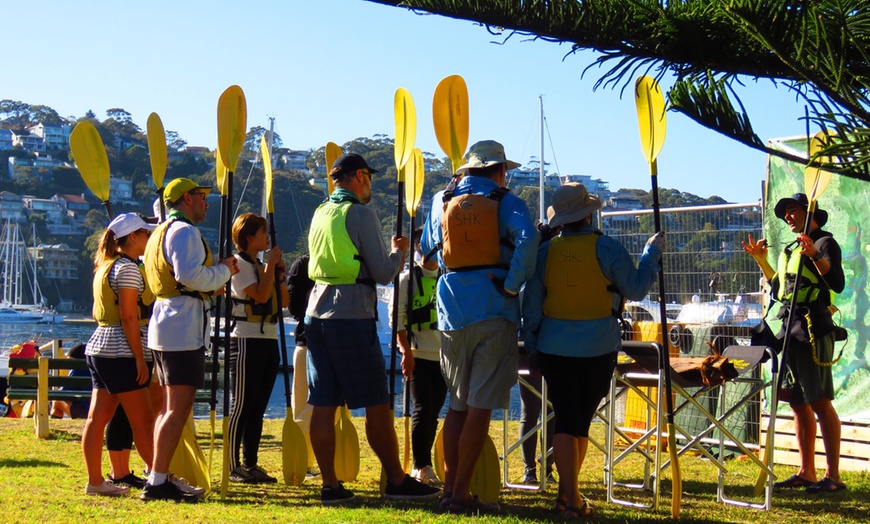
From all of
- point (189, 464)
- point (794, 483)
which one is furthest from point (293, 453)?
point (794, 483)

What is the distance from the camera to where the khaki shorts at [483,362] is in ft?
16.7

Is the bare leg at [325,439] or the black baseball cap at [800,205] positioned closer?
the bare leg at [325,439]

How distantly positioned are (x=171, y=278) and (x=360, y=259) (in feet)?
3.26

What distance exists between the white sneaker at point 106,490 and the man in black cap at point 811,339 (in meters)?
3.89

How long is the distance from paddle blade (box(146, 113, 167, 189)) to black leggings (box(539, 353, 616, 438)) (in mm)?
2967

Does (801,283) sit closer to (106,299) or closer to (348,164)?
(348,164)

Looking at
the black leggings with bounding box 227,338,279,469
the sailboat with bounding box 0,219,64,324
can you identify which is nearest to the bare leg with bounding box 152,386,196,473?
the black leggings with bounding box 227,338,279,469

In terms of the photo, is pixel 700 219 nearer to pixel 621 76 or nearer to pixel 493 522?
pixel 493 522

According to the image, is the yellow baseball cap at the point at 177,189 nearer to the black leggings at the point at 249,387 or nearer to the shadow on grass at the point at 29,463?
the black leggings at the point at 249,387

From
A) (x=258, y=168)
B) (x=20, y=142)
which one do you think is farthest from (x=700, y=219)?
(x=20, y=142)

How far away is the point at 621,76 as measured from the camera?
8.77 ft

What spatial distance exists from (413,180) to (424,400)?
4.76 feet

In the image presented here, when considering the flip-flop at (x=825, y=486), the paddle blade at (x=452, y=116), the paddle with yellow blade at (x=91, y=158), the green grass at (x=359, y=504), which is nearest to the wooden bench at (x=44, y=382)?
the green grass at (x=359, y=504)

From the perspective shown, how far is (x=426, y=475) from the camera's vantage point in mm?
6645
